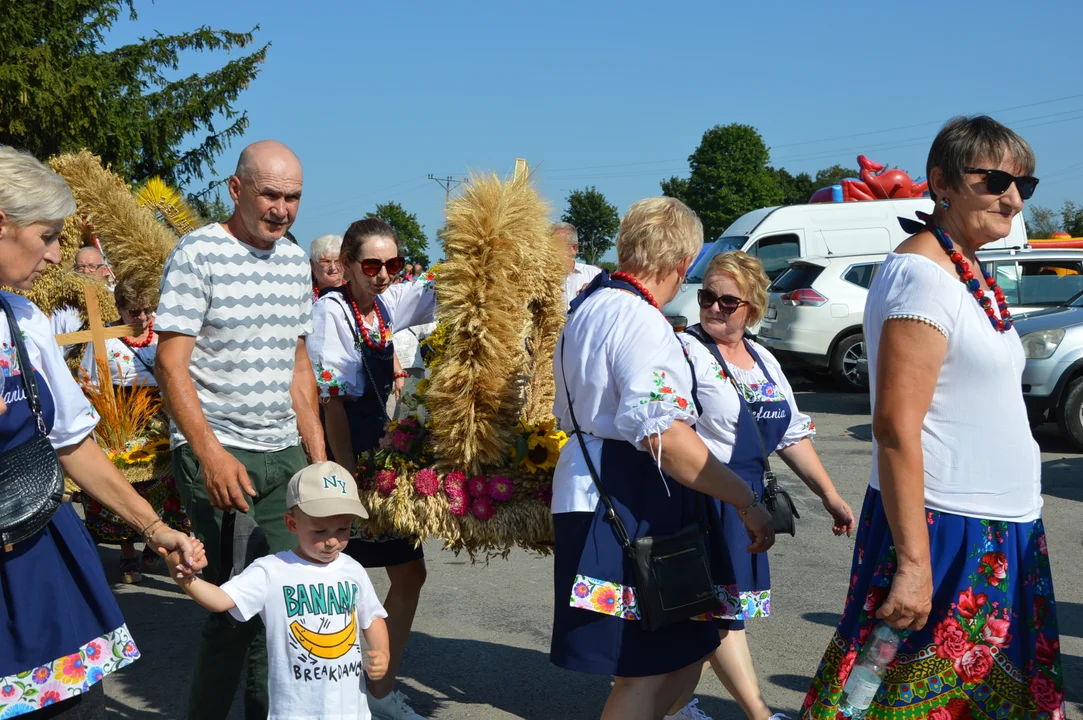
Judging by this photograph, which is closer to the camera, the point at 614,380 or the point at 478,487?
the point at 614,380

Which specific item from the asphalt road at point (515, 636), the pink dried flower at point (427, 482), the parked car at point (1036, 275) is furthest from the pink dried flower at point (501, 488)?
the parked car at point (1036, 275)

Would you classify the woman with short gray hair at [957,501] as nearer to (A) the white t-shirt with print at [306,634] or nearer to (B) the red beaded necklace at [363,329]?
(A) the white t-shirt with print at [306,634]

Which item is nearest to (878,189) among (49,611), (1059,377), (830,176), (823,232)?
(823,232)

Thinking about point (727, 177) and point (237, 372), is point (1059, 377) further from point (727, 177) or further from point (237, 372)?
point (727, 177)

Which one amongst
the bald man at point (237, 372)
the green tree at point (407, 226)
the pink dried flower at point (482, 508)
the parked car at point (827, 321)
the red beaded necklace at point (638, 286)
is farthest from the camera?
the green tree at point (407, 226)

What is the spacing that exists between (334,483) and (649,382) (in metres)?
0.93

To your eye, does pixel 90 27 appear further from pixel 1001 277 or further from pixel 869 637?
pixel 869 637

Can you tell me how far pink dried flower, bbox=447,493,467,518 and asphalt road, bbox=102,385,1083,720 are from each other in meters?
1.11

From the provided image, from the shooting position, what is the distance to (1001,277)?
12461 millimetres

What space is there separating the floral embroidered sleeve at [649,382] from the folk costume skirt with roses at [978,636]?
2.14 feet

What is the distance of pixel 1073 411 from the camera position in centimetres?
930

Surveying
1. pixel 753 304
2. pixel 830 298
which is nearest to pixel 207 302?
pixel 753 304

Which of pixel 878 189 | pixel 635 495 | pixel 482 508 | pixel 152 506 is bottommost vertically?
pixel 152 506

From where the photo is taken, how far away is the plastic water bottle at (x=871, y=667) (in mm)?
2436
